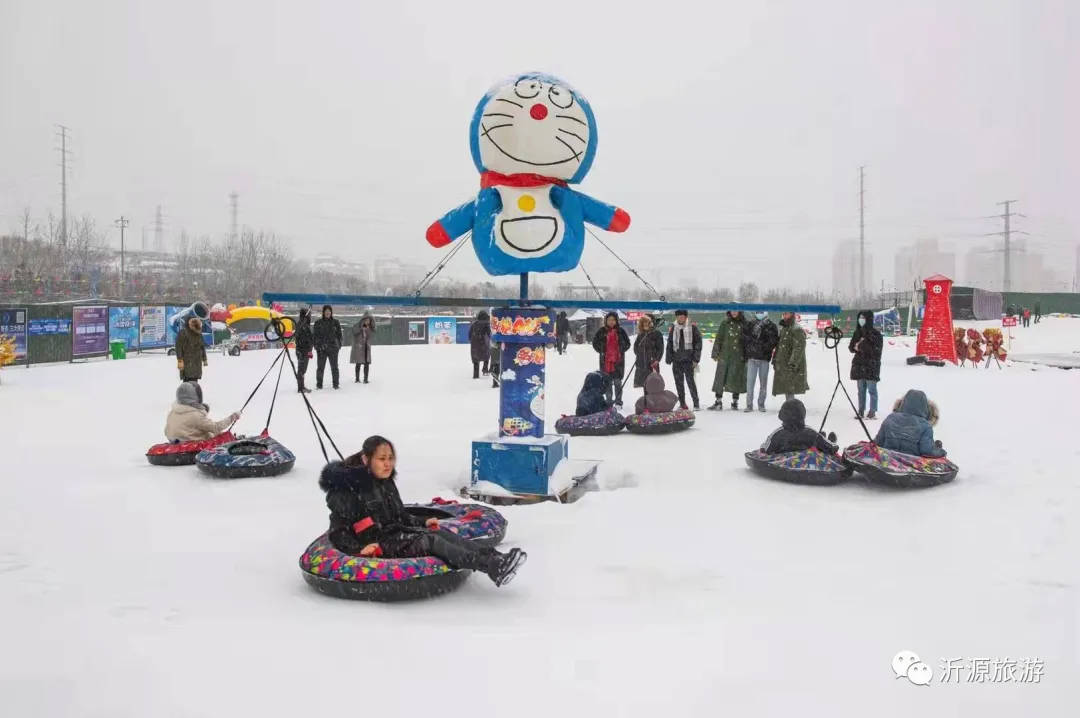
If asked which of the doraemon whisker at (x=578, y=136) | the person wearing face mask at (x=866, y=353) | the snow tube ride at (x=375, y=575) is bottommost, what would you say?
the snow tube ride at (x=375, y=575)

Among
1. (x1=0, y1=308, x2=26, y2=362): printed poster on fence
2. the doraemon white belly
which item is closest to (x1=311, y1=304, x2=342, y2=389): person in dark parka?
the doraemon white belly

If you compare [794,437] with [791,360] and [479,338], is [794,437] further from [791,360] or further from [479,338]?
[479,338]

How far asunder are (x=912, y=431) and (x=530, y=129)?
4456 millimetres

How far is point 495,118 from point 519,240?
1.08 m

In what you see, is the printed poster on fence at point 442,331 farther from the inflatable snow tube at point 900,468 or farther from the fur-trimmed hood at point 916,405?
the inflatable snow tube at point 900,468

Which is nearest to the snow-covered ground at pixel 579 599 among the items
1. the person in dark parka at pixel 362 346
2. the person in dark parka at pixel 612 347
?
the person in dark parka at pixel 612 347

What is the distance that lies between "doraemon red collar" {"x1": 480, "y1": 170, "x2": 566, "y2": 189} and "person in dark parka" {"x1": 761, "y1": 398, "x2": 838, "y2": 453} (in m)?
3.07

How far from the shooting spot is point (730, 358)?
42.7 feet

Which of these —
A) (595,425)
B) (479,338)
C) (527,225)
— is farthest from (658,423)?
(479,338)

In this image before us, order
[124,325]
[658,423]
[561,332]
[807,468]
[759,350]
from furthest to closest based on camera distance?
[561,332] < [124,325] < [759,350] < [658,423] < [807,468]

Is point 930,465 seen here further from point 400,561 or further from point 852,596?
point 400,561

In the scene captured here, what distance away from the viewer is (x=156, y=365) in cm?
2077

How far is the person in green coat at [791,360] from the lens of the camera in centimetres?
1222

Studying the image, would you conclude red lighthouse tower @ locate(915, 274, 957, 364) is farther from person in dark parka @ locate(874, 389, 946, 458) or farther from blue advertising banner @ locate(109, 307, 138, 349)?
blue advertising banner @ locate(109, 307, 138, 349)
